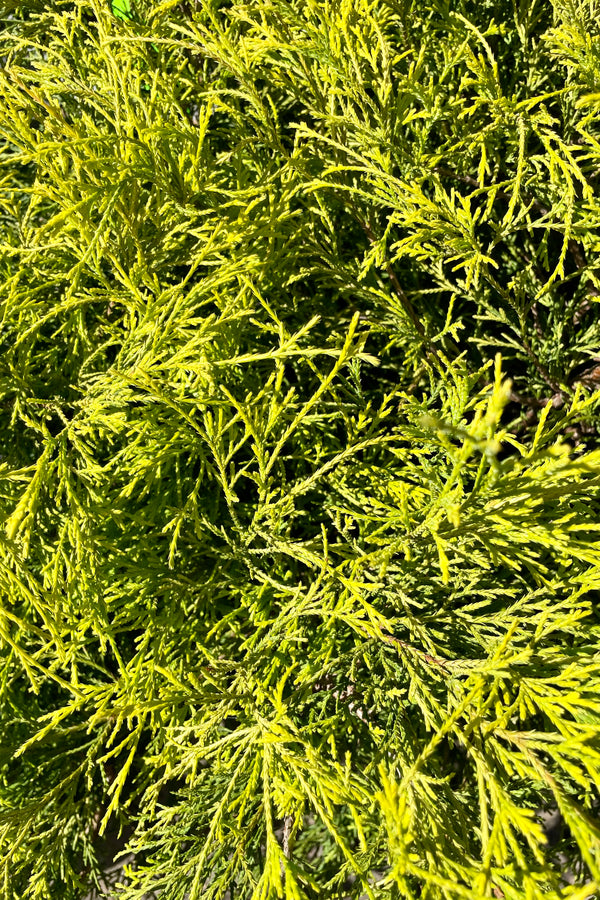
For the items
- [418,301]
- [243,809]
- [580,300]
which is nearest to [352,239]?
[418,301]

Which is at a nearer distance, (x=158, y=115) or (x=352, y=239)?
(x=158, y=115)

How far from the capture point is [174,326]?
217 cm

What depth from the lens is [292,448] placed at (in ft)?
10.2

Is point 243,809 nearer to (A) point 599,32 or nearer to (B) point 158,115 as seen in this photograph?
(B) point 158,115

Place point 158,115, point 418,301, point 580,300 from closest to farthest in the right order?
point 158,115 → point 580,300 → point 418,301

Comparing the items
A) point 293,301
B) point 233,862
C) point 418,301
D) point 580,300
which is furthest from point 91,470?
point 580,300

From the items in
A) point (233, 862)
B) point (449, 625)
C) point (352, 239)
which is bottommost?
point (233, 862)

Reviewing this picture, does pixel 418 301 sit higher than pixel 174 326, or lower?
lower

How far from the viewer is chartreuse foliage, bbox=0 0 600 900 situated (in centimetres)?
206

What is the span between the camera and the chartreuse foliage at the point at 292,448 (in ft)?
6.77

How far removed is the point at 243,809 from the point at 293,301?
2193mm

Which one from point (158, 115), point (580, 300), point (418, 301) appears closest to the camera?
point (158, 115)

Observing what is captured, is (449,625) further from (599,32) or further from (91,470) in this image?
(599,32)

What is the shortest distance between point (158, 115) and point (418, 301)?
1.54 metres
